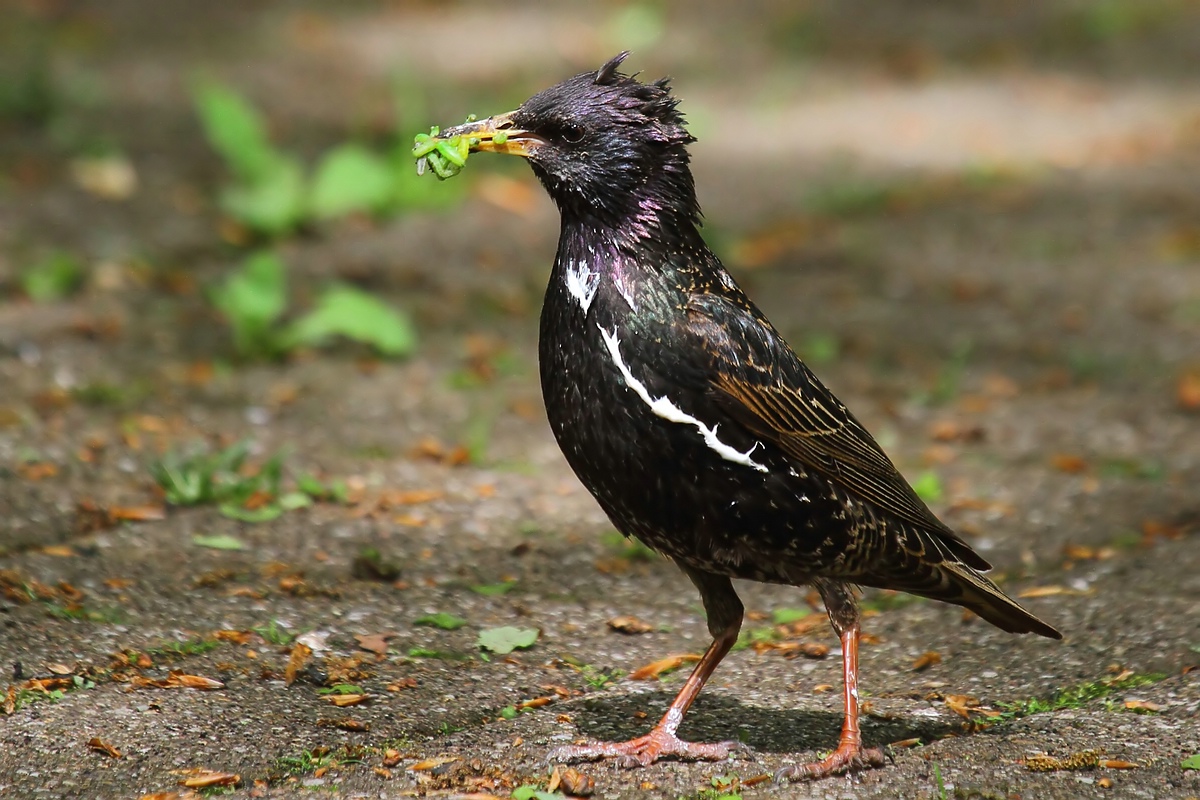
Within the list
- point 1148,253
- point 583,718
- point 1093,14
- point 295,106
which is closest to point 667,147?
point 583,718

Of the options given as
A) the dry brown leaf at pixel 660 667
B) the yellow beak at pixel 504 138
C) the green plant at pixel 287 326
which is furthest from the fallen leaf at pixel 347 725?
the green plant at pixel 287 326

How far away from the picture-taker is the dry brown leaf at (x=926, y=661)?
4.53 m

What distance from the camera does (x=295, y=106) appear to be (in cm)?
1115

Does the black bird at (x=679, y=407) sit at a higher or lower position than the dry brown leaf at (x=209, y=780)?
higher

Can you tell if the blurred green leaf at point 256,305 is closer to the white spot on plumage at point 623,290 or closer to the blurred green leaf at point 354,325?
the blurred green leaf at point 354,325

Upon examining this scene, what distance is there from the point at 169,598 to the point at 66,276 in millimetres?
3696

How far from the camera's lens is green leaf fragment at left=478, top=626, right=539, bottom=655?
178 inches

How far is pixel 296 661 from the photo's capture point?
424 centimetres

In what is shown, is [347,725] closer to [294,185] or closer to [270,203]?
[270,203]

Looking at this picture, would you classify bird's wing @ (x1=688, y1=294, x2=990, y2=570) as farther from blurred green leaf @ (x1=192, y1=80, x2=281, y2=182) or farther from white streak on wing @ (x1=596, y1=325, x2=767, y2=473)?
blurred green leaf @ (x1=192, y1=80, x2=281, y2=182)

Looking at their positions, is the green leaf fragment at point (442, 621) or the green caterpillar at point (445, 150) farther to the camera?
the green leaf fragment at point (442, 621)

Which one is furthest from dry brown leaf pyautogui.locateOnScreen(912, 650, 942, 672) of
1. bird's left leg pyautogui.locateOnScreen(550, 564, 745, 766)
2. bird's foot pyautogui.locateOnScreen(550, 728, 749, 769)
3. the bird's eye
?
the bird's eye

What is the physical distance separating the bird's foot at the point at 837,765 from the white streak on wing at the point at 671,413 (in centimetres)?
75

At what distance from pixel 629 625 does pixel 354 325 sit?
303cm
